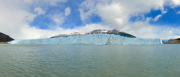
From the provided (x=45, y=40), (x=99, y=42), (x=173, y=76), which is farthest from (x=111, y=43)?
(x=173, y=76)

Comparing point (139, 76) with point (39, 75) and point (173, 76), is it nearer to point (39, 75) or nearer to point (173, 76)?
point (173, 76)

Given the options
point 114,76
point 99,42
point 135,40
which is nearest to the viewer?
point 114,76

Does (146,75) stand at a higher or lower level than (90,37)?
lower

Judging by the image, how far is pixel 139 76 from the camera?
21.7ft

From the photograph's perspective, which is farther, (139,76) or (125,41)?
(125,41)

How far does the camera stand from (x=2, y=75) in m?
6.77

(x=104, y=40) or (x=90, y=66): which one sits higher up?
(x=104, y=40)

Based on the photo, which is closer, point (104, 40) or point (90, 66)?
point (90, 66)

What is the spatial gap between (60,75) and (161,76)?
646cm

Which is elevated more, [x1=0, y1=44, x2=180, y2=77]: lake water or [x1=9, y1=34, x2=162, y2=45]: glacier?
[x1=9, y1=34, x2=162, y2=45]: glacier

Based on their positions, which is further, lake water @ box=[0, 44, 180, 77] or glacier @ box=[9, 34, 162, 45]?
glacier @ box=[9, 34, 162, 45]

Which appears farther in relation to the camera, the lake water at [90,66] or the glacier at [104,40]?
the glacier at [104,40]

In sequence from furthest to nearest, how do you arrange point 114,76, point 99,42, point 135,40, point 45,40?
point 45,40
point 135,40
point 99,42
point 114,76

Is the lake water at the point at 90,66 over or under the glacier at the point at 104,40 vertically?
Answer: under
